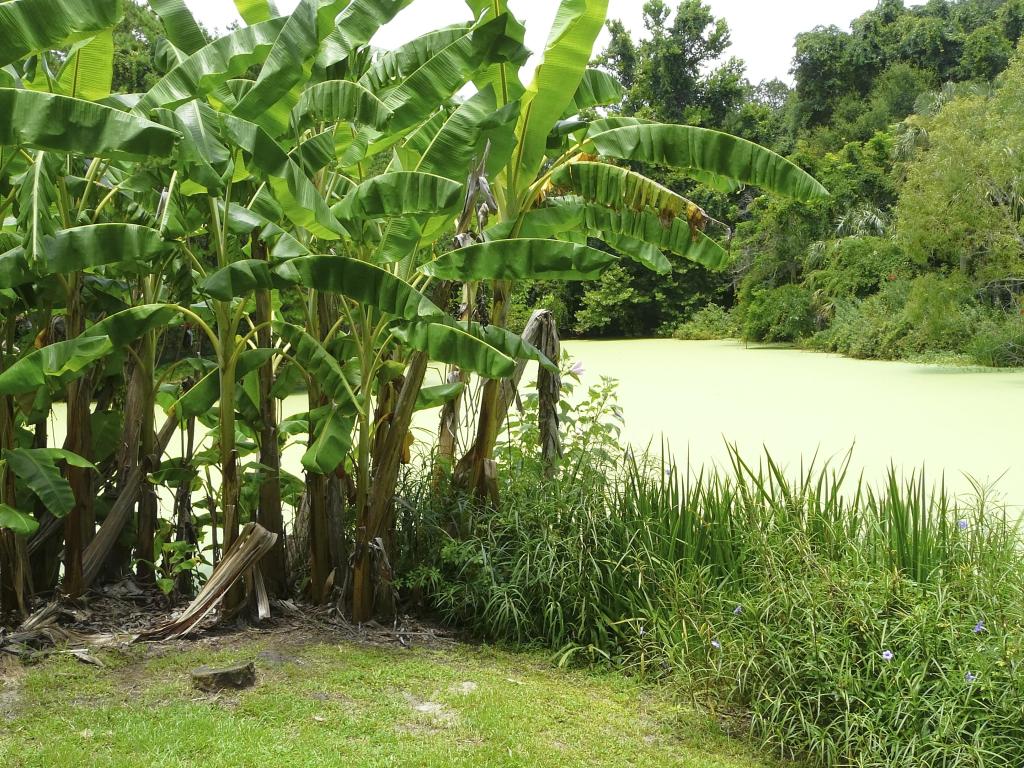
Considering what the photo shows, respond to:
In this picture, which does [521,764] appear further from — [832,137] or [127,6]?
[832,137]

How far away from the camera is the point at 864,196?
19.6 metres

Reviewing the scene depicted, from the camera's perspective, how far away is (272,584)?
3631mm

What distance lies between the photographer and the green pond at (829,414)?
21.3ft

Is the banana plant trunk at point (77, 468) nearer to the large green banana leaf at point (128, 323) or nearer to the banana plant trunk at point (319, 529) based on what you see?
the large green banana leaf at point (128, 323)

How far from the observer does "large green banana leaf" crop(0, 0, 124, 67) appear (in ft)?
8.09

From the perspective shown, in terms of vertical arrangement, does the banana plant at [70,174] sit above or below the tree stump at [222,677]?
above

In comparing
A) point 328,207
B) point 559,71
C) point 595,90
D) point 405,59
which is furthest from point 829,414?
point 328,207

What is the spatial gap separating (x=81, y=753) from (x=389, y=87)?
2.51 meters

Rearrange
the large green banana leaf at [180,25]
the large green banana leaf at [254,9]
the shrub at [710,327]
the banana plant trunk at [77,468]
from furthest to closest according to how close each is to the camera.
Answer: the shrub at [710,327]
the large green banana leaf at [254,9]
the large green banana leaf at [180,25]
the banana plant trunk at [77,468]

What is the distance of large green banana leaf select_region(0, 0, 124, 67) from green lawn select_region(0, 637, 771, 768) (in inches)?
72.2

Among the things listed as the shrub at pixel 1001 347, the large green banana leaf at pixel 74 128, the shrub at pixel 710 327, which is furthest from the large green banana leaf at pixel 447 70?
the shrub at pixel 710 327

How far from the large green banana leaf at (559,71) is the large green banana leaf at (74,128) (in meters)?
1.55

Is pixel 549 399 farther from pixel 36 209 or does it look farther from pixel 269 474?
pixel 36 209

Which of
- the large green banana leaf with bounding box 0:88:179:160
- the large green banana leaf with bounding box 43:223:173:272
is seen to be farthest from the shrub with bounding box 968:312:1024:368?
the large green banana leaf with bounding box 0:88:179:160
